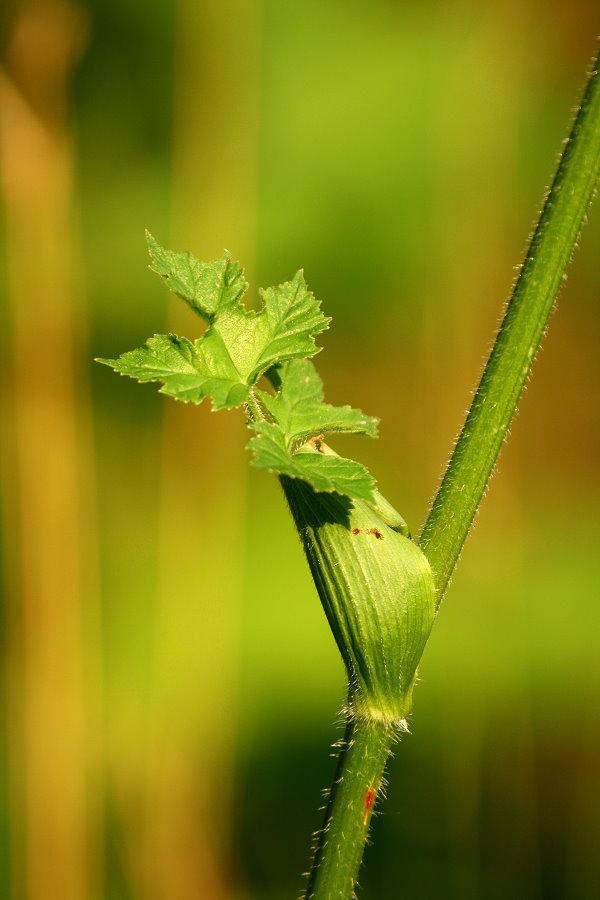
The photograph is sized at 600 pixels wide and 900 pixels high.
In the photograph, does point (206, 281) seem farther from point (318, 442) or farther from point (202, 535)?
Result: point (202, 535)

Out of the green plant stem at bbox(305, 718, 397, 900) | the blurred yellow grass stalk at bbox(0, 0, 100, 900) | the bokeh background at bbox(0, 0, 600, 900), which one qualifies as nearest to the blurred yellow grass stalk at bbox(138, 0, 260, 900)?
the bokeh background at bbox(0, 0, 600, 900)

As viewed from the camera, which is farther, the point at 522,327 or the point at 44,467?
the point at 44,467

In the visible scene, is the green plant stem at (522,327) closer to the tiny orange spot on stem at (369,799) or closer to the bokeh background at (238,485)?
the tiny orange spot on stem at (369,799)

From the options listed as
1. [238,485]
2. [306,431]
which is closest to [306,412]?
[306,431]

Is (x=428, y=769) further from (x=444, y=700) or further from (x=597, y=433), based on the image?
(x=597, y=433)

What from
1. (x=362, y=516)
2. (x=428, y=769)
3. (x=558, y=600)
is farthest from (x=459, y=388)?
(x=362, y=516)

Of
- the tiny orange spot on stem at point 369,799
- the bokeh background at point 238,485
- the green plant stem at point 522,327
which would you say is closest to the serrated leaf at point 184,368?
the green plant stem at point 522,327
